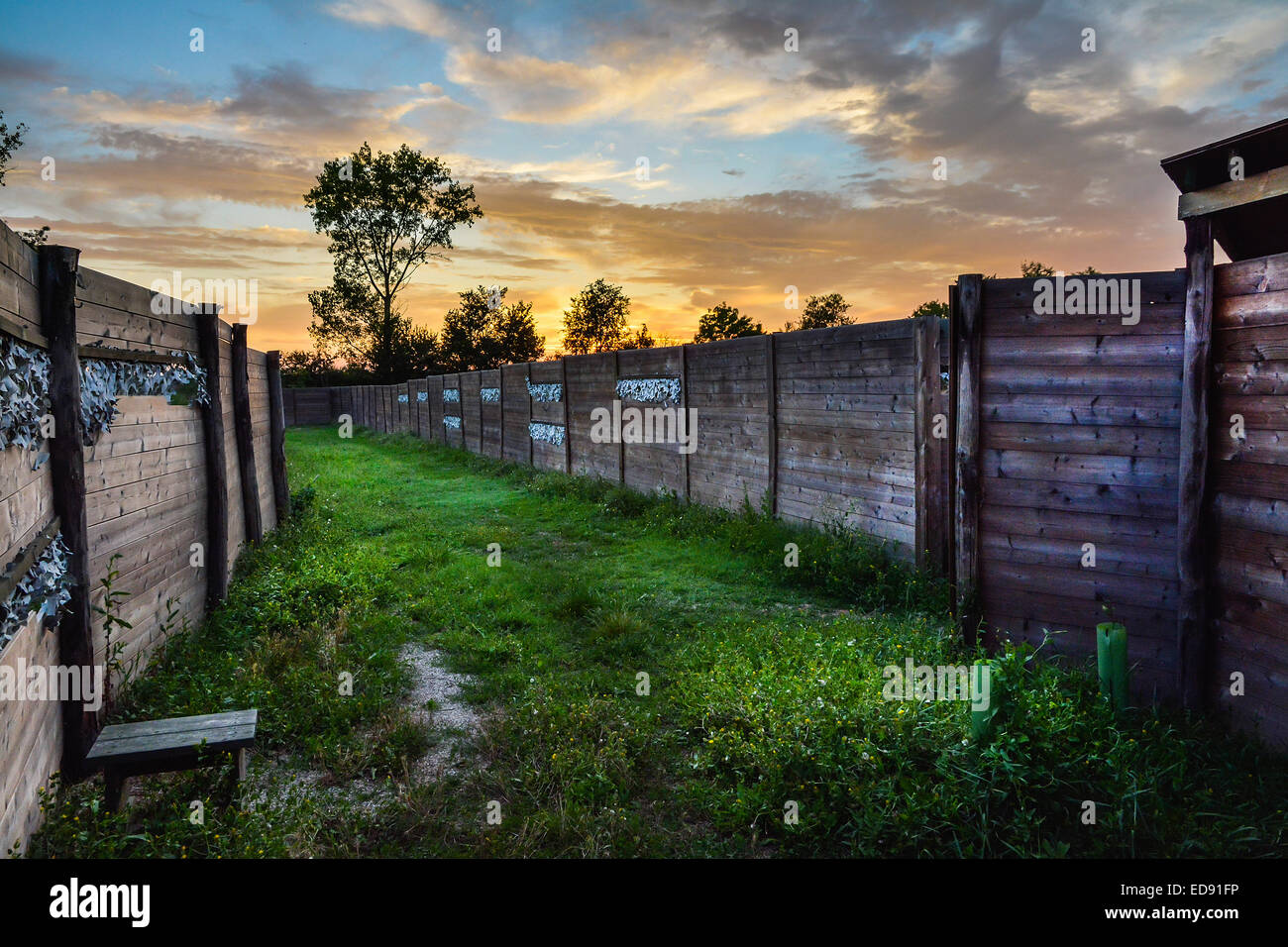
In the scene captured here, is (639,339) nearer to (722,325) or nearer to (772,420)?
(722,325)

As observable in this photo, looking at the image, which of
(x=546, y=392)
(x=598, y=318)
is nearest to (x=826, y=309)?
(x=598, y=318)

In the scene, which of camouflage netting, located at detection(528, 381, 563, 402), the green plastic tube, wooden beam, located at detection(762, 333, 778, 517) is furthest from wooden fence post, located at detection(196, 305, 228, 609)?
camouflage netting, located at detection(528, 381, 563, 402)

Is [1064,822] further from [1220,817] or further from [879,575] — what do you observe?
[879,575]

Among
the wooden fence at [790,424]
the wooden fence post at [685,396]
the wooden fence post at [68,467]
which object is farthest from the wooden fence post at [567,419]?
the wooden fence post at [68,467]

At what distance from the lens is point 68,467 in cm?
354

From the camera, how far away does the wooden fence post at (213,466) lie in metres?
6.39

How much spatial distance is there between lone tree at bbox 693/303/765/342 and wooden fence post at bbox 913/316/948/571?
126ft

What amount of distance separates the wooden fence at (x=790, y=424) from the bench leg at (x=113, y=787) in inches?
240

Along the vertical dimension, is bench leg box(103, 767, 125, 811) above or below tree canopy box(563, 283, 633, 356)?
below

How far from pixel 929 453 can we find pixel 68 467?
6316mm

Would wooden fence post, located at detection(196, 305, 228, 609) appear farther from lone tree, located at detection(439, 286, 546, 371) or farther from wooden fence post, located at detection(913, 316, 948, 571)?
lone tree, located at detection(439, 286, 546, 371)

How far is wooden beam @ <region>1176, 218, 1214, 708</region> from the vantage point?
A: 4.10 meters

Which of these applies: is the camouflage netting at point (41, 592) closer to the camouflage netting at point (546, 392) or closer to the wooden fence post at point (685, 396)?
the wooden fence post at point (685, 396)
